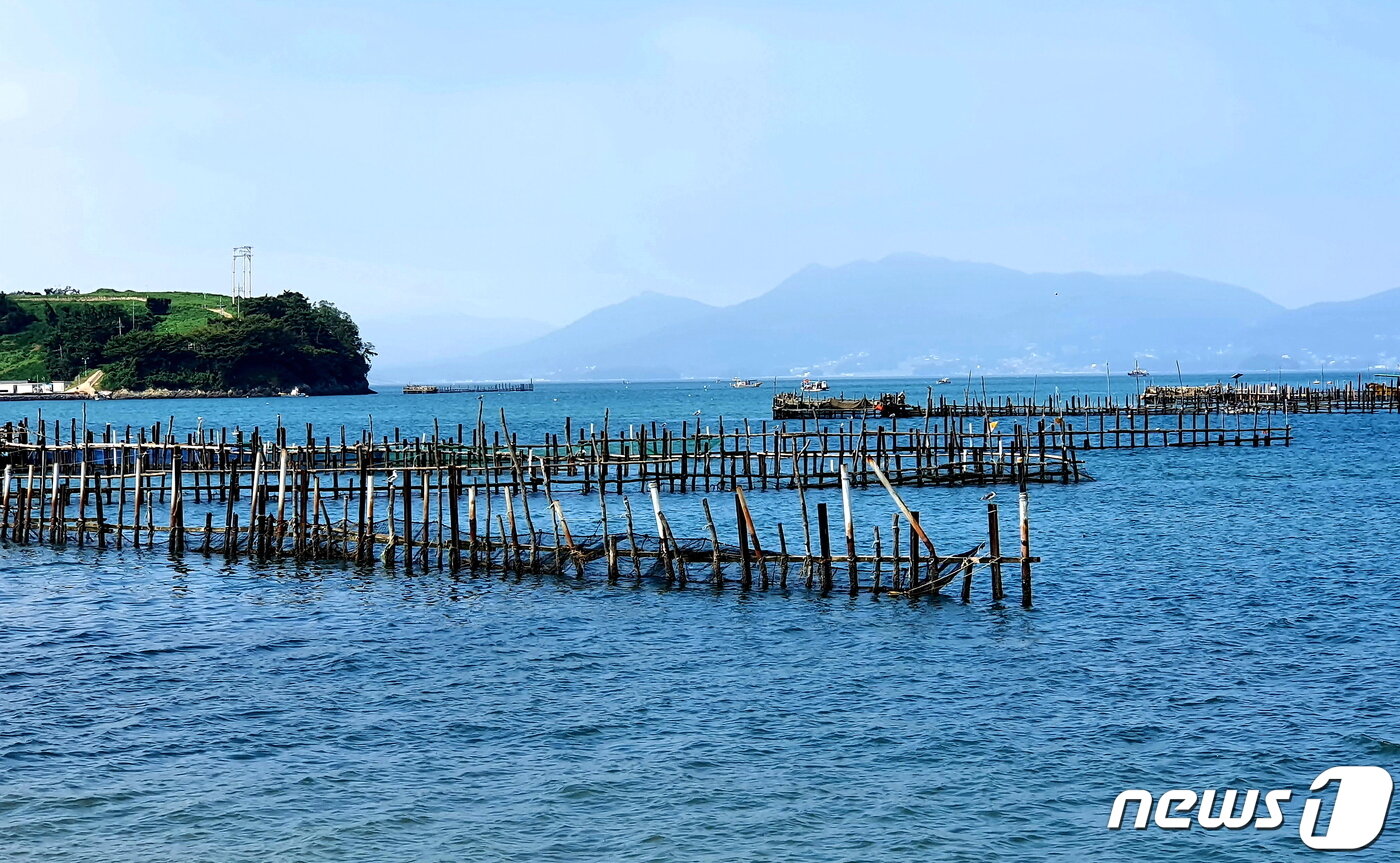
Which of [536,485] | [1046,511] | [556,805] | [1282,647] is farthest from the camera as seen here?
[536,485]

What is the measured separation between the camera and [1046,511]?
1708 inches

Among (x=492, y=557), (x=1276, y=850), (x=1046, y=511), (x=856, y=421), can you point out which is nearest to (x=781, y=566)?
(x=492, y=557)

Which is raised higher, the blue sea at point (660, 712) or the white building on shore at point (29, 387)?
the white building on shore at point (29, 387)

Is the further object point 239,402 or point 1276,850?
point 239,402

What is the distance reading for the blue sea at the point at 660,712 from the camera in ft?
47.1

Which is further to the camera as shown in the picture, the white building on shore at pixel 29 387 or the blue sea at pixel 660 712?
the white building on shore at pixel 29 387

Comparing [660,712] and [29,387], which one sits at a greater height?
[29,387]

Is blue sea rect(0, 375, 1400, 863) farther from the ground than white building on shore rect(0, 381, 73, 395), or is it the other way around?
white building on shore rect(0, 381, 73, 395)

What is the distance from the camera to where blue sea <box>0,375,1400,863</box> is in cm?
1435

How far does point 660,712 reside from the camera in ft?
61.0

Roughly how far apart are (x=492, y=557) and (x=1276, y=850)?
816 inches

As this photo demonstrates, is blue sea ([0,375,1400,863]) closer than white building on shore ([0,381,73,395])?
Yes

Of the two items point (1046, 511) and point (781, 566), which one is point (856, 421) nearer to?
point (1046, 511)

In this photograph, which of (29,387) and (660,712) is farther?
(29,387)
